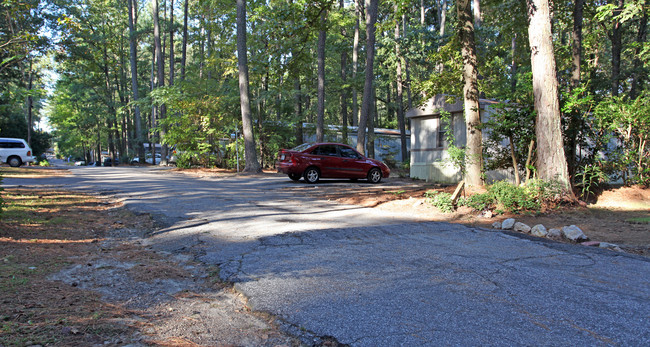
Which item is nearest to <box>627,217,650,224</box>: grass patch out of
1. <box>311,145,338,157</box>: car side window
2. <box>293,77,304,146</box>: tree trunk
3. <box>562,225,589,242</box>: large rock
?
<box>562,225,589,242</box>: large rock

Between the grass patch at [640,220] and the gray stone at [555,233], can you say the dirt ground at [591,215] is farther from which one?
the gray stone at [555,233]

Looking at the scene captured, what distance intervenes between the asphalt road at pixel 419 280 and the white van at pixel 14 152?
26971 millimetres

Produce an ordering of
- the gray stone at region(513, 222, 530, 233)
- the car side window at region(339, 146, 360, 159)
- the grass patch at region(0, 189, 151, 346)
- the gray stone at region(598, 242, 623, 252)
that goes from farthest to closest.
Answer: the car side window at region(339, 146, 360, 159) < the gray stone at region(513, 222, 530, 233) < the gray stone at region(598, 242, 623, 252) < the grass patch at region(0, 189, 151, 346)

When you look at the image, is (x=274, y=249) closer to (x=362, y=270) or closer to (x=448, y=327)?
(x=362, y=270)

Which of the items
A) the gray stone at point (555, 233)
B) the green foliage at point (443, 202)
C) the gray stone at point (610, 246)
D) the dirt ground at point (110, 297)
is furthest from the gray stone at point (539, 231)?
the dirt ground at point (110, 297)

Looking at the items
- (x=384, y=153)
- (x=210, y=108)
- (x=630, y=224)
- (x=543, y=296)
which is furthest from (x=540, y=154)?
(x=384, y=153)

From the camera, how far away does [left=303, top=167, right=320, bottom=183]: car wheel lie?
16.0 metres

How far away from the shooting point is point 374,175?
16938mm

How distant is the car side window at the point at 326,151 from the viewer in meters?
16.1

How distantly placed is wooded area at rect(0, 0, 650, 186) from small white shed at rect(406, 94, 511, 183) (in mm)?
1104

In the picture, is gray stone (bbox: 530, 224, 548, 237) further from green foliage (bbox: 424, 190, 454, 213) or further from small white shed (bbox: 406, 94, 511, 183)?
small white shed (bbox: 406, 94, 511, 183)

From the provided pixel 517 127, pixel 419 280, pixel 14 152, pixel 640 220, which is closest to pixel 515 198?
pixel 640 220

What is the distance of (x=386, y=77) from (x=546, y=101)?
32.6m

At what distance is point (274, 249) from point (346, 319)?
99.5 inches
